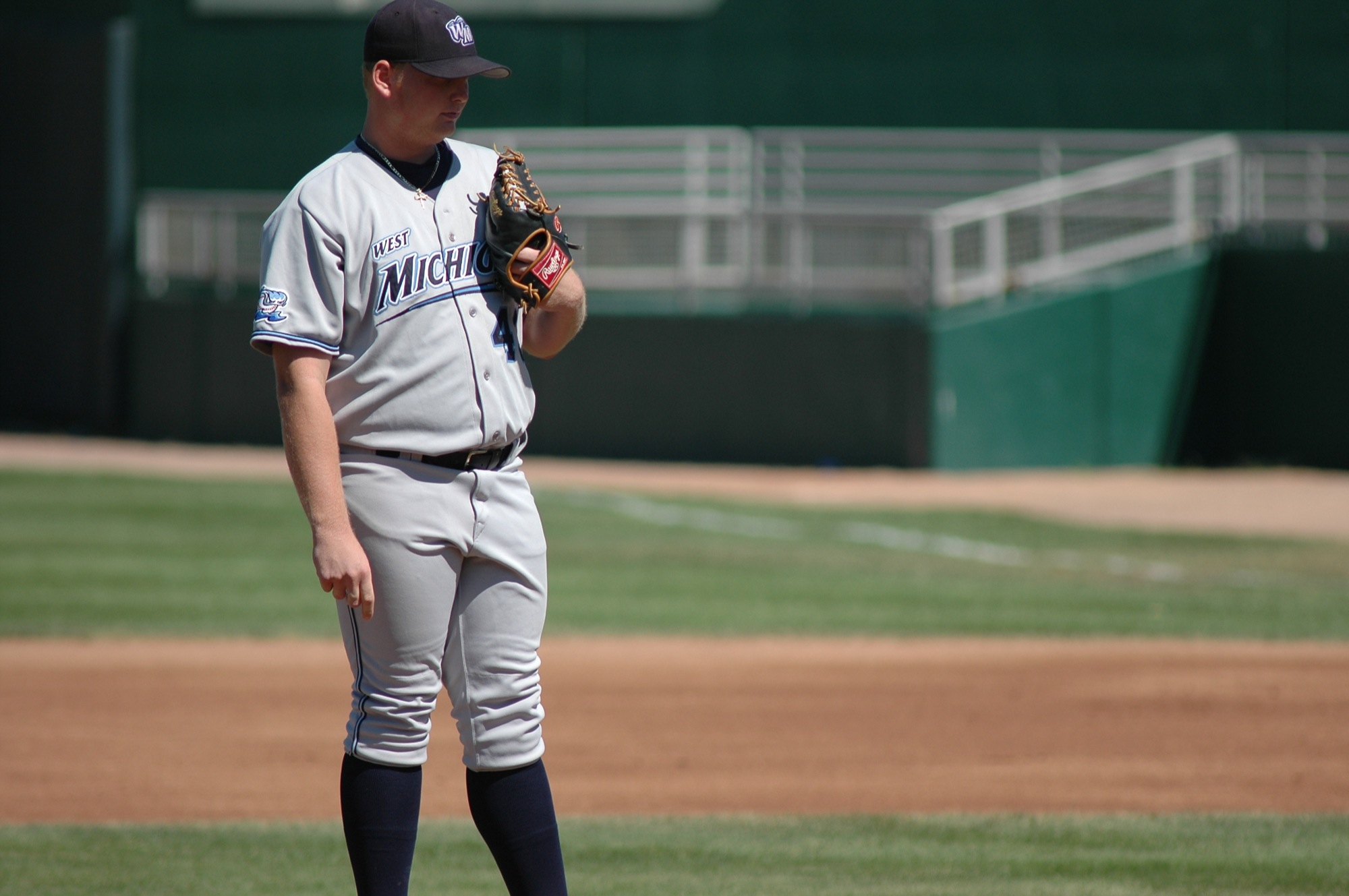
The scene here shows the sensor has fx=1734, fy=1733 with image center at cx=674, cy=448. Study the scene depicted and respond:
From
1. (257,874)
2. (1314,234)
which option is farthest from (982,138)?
(257,874)

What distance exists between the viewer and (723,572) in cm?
1184

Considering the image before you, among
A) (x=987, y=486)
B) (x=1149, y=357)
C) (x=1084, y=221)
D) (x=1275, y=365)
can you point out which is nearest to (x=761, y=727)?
(x=987, y=486)

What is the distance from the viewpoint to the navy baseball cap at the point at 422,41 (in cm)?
333

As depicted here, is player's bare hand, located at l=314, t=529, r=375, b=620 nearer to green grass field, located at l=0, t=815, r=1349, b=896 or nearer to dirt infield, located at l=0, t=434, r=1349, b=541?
green grass field, located at l=0, t=815, r=1349, b=896

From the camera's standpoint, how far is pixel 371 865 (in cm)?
340

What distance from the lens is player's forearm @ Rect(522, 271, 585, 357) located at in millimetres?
3527

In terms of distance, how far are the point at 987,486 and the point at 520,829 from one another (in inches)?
535

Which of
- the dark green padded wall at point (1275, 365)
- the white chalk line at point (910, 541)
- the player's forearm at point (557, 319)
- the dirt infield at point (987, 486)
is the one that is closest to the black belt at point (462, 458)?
the player's forearm at point (557, 319)

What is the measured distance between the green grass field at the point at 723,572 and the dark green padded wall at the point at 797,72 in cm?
839

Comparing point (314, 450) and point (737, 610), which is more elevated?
point (314, 450)

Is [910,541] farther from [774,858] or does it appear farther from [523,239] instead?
[523,239]

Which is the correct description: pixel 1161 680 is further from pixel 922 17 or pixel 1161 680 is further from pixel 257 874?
pixel 922 17

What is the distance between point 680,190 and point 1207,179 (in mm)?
6065

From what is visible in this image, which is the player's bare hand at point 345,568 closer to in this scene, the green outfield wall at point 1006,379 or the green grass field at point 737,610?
the green grass field at point 737,610
